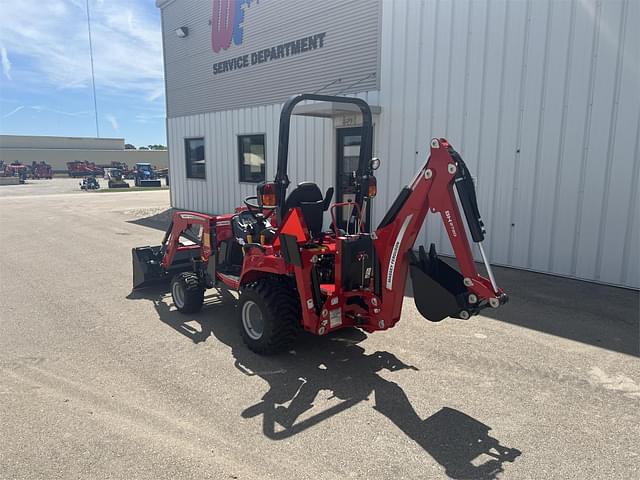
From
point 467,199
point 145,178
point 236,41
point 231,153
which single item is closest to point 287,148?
point 467,199

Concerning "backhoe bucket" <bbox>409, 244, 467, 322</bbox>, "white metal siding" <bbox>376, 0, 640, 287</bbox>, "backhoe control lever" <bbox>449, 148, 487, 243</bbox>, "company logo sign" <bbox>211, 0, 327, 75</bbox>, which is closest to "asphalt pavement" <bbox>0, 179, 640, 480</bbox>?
"backhoe bucket" <bbox>409, 244, 467, 322</bbox>

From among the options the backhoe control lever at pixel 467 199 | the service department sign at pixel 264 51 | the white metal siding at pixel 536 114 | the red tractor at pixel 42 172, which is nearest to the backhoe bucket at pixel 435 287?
the backhoe control lever at pixel 467 199

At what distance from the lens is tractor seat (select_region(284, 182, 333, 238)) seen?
4.46 meters

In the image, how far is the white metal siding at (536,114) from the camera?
649cm

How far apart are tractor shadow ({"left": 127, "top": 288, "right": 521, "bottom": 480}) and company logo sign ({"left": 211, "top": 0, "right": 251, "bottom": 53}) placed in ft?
34.4

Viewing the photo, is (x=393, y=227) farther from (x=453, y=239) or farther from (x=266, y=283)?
(x=266, y=283)

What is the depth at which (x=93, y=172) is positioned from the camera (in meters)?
48.4

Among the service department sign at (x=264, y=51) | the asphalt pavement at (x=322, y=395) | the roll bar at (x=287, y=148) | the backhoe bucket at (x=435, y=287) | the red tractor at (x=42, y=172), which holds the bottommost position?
the asphalt pavement at (x=322, y=395)

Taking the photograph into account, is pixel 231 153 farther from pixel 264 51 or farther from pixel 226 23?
pixel 226 23

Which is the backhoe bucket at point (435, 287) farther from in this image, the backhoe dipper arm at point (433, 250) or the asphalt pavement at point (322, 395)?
the asphalt pavement at point (322, 395)

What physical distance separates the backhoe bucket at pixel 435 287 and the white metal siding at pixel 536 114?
418cm

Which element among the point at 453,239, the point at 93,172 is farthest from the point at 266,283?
the point at 93,172

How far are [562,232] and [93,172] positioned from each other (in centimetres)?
5004

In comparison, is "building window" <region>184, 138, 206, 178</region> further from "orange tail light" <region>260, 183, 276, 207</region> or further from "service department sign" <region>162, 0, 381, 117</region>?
"orange tail light" <region>260, 183, 276, 207</region>
